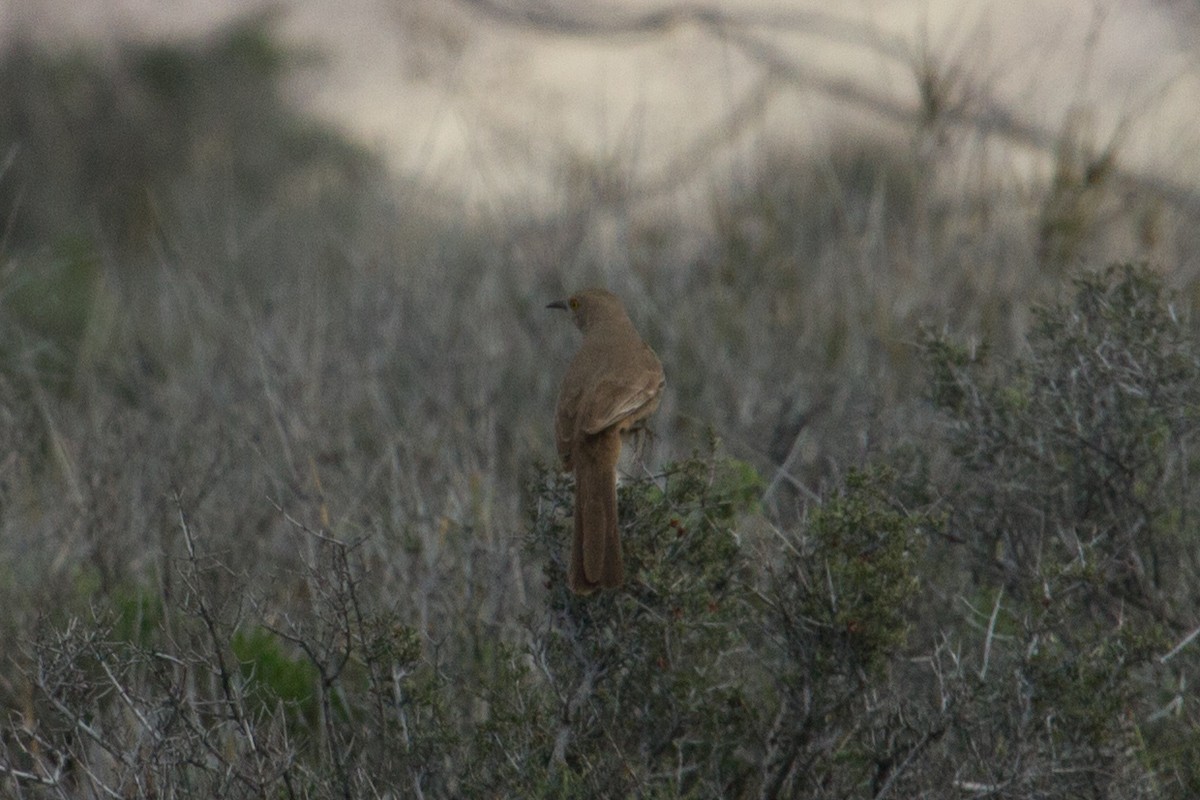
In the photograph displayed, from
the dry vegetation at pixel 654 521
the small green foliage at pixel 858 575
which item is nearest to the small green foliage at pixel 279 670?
the dry vegetation at pixel 654 521

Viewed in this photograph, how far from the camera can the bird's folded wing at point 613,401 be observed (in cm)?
345

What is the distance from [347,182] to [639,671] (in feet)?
35.1

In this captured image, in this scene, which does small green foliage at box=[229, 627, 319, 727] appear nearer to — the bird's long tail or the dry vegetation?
the dry vegetation

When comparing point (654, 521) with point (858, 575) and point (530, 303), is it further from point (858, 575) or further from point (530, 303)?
point (530, 303)

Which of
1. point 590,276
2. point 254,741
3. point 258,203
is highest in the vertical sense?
point 254,741

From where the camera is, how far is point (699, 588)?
3.18 meters

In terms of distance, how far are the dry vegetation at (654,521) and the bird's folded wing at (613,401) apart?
5.8 inches

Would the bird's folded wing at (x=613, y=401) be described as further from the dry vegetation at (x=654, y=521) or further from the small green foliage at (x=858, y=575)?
the small green foliage at (x=858, y=575)

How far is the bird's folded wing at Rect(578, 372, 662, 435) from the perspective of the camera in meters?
3.45

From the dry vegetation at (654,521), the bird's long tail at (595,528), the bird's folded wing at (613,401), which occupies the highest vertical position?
the bird's folded wing at (613,401)

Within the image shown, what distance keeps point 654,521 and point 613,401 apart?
0.36m

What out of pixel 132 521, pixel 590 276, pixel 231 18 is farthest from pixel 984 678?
pixel 231 18

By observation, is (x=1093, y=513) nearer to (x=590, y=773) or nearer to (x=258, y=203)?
(x=590, y=773)

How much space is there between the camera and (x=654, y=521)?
10.7 ft
